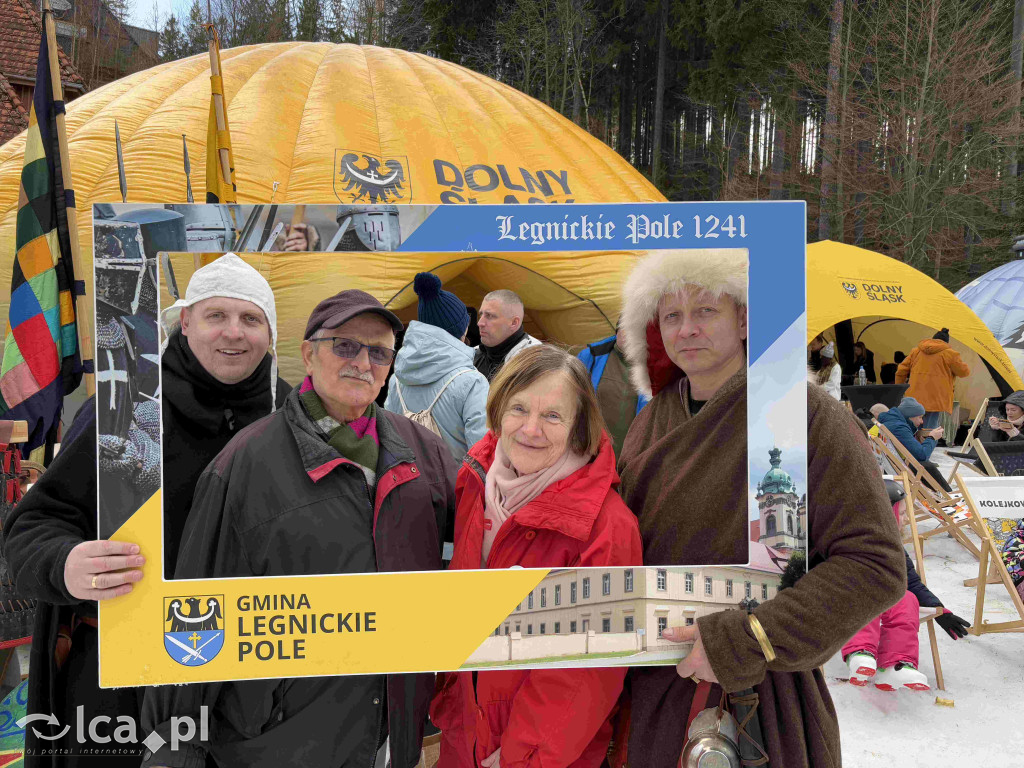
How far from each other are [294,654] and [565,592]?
50 centimetres

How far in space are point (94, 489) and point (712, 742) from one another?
1390mm

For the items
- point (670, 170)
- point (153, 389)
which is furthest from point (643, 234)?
point (670, 170)

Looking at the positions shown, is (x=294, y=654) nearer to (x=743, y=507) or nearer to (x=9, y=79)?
(x=743, y=507)

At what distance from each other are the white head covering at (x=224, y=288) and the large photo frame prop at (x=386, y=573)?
19 millimetres

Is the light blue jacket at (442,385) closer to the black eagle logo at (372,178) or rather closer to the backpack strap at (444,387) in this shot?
the backpack strap at (444,387)

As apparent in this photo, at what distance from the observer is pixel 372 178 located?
21.6 ft

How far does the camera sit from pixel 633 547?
1.37m

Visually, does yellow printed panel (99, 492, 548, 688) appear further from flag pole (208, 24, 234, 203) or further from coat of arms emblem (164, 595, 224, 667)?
flag pole (208, 24, 234, 203)

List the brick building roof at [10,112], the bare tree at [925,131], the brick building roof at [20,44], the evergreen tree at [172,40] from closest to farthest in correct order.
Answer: the brick building roof at [10,112]
the bare tree at [925,131]
the brick building roof at [20,44]
the evergreen tree at [172,40]

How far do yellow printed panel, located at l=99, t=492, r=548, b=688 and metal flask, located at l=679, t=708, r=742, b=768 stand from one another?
0.44 meters

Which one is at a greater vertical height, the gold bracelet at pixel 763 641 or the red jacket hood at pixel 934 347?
the red jacket hood at pixel 934 347

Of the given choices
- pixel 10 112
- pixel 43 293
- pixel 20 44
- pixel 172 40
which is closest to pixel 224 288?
pixel 43 293

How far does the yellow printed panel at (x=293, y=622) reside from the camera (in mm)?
1278

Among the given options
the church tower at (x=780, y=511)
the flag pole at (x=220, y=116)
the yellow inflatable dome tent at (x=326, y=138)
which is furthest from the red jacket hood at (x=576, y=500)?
the yellow inflatable dome tent at (x=326, y=138)
